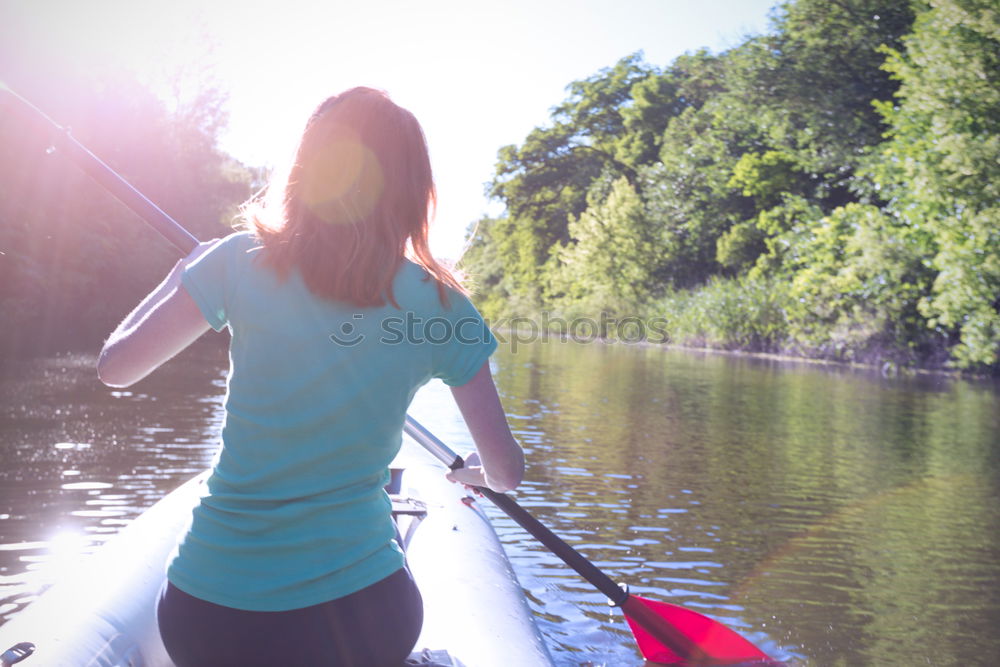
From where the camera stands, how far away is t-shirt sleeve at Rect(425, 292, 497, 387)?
144 centimetres

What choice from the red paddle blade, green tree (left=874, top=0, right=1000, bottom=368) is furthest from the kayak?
green tree (left=874, top=0, right=1000, bottom=368)

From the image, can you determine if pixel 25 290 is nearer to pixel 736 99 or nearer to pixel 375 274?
pixel 375 274

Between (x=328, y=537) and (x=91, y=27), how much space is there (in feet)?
71.8

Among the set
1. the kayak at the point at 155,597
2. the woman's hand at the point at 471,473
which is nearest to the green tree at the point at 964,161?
the kayak at the point at 155,597

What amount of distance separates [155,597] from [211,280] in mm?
1197

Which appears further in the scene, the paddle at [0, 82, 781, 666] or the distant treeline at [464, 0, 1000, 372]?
the distant treeline at [464, 0, 1000, 372]

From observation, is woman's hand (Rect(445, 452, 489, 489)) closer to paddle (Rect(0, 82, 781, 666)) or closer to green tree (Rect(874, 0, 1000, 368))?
paddle (Rect(0, 82, 781, 666))

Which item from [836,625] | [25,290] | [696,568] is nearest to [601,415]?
[696,568]

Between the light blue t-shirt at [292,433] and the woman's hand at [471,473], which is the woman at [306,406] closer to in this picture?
the light blue t-shirt at [292,433]

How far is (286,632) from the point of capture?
1.37 m

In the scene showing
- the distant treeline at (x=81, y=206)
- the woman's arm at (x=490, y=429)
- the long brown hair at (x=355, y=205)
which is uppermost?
the distant treeline at (x=81, y=206)

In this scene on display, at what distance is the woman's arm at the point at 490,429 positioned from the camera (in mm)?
1489

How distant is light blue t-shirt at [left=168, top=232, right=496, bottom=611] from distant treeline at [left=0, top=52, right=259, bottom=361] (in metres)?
12.0

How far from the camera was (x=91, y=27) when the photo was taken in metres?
20.0
